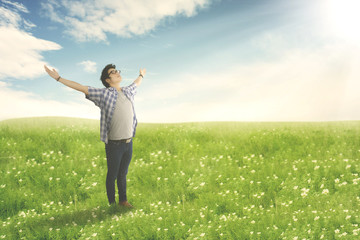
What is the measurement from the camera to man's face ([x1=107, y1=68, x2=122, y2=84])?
21.2 feet

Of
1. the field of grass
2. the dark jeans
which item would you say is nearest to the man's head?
A: the dark jeans

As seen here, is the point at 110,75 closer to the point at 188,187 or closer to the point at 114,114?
the point at 114,114

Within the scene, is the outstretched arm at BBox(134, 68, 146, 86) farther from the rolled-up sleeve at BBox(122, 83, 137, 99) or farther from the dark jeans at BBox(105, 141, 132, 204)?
the dark jeans at BBox(105, 141, 132, 204)

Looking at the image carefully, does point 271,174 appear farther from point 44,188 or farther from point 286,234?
point 44,188

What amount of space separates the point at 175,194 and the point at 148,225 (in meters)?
1.91

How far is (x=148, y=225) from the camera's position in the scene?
5.98 metres

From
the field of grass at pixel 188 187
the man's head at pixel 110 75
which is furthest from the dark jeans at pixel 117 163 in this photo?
the man's head at pixel 110 75

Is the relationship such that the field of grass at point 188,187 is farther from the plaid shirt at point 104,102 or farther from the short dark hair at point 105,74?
the short dark hair at point 105,74

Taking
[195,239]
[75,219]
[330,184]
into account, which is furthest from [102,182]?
[330,184]

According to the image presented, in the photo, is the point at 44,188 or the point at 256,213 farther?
the point at 44,188

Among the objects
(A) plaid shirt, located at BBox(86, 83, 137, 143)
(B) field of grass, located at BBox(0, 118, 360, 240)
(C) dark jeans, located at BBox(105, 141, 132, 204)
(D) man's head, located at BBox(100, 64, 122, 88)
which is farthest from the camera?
(D) man's head, located at BBox(100, 64, 122, 88)

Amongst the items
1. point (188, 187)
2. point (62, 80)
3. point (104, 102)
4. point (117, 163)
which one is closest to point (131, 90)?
point (104, 102)

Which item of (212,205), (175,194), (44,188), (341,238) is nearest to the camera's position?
(341,238)

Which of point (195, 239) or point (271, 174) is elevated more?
point (271, 174)
